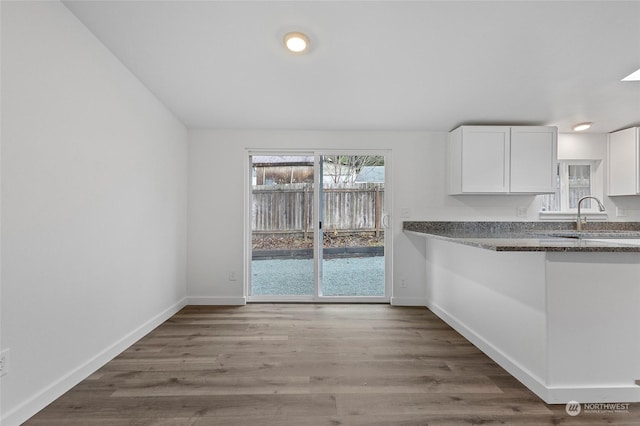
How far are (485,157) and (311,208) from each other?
2028 mm

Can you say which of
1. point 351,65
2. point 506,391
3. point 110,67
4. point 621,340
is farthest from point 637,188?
point 110,67

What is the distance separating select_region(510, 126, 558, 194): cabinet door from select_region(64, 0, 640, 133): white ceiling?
161 millimetres

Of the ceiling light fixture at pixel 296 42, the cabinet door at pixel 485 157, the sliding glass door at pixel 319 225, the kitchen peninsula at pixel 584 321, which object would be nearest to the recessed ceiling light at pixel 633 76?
the cabinet door at pixel 485 157

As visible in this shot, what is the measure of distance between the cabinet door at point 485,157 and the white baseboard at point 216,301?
2859mm

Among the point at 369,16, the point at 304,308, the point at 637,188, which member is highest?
the point at 369,16

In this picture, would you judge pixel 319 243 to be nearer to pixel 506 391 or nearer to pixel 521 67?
pixel 506 391

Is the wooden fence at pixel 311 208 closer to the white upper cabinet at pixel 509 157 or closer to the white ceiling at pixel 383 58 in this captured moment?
the white ceiling at pixel 383 58

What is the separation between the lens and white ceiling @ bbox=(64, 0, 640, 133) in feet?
5.56

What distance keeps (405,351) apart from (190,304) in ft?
8.07

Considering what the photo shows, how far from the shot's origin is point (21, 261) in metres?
1.41

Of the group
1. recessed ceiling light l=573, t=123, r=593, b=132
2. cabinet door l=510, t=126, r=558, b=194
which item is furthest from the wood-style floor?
recessed ceiling light l=573, t=123, r=593, b=132

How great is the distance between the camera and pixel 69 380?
169cm

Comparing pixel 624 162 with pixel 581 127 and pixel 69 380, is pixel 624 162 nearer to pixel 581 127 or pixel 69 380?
pixel 581 127

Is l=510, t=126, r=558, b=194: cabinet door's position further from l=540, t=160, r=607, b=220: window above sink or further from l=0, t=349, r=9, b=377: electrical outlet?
l=0, t=349, r=9, b=377: electrical outlet
